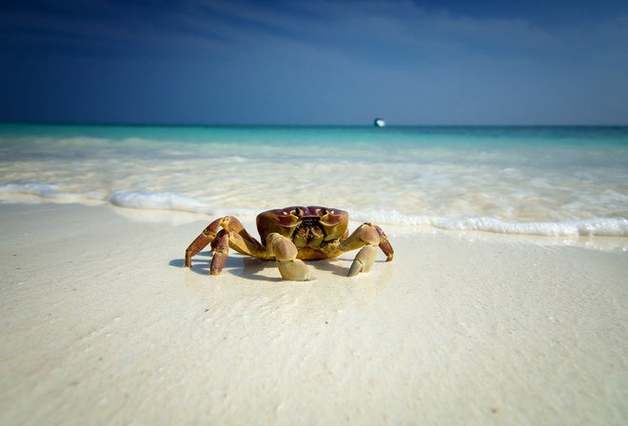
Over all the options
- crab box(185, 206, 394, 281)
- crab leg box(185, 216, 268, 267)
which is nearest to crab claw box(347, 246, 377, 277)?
crab box(185, 206, 394, 281)

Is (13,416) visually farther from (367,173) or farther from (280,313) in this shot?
(367,173)

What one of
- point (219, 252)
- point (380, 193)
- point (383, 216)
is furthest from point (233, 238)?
point (380, 193)

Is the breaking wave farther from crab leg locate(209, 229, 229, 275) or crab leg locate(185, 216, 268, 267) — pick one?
crab leg locate(209, 229, 229, 275)

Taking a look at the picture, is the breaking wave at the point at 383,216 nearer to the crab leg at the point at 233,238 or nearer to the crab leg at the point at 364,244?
the crab leg at the point at 364,244

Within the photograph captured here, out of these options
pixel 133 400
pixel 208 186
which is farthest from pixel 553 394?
pixel 208 186

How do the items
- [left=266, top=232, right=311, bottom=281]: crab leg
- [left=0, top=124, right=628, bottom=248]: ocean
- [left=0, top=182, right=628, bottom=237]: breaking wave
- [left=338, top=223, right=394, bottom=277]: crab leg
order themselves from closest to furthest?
[left=266, top=232, right=311, bottom=281]: crab leg < [left=338, top=223, right=394, bottom=277]: crab leg < [left=0, top=182, right=628, bottom=237]: breaking wave < [left=0, top=124, right=628, bottom=248]: ocean

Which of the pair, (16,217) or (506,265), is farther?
(16,217)

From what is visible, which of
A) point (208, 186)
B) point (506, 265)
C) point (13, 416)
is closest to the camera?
point (13, 416)
